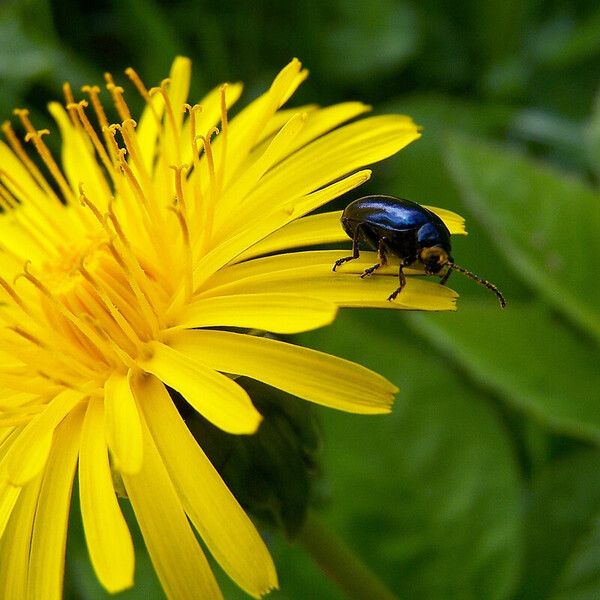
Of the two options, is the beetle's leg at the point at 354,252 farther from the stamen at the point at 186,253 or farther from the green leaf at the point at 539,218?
the green leaf at the point at 539,218

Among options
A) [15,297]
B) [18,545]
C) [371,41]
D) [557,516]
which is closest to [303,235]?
[15,297]

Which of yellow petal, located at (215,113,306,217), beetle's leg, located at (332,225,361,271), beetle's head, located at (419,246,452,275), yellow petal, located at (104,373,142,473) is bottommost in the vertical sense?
yellow petal, located at (104,373,142,473)

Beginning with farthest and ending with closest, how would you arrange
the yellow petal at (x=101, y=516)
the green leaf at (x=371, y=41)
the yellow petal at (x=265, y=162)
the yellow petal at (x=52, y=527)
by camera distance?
the green leaf at (x=371, y=41) → the yellow petal at (x=265, y=162) → the yellow petal at (x=52, y=527) → the yellow petal at (x=101, y=516)

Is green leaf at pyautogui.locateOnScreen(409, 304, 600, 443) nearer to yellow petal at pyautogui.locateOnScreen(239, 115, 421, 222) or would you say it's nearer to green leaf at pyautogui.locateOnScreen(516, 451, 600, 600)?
green leaf at pyautogui.locateOnScreen(516, 451, 600, 600)

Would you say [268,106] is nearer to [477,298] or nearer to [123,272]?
[123,272]

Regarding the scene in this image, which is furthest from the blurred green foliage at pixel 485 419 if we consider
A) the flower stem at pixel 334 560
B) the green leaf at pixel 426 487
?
the flower stem at pixel 334 560

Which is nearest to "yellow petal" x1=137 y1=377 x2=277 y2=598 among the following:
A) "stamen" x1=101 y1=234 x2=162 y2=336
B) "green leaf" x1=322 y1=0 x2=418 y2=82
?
"stamen" x1=101 y1=234 x2=162 y2=336
